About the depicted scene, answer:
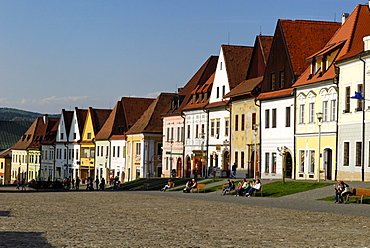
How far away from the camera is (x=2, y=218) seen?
27.0m

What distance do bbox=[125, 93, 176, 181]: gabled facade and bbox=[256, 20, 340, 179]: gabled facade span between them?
31228 millimetres

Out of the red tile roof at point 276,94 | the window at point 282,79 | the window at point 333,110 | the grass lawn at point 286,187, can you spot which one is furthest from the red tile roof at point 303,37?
the grass lawn at point 286,187

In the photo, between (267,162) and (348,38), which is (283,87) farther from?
(348,38)

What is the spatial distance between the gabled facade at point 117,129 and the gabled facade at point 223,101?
95.0ft

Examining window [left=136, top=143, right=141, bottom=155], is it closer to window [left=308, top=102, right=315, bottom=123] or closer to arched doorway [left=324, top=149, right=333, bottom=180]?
window [left=308, top=102, right=315, bottom=123]

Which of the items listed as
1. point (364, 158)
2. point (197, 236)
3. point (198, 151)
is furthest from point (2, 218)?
point (198, 151)

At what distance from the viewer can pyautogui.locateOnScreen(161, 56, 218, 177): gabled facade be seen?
89.4 metres

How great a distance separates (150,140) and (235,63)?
2366 centimetres

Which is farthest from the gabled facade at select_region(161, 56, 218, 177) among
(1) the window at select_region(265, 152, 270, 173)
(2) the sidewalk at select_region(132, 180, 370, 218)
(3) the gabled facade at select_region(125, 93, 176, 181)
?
(2) the sidewalk at select_region(132, 180, 370, 218)

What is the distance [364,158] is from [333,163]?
5.47 meters

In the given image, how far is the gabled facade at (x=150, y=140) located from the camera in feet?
320

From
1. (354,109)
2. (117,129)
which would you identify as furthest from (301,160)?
(117,129)

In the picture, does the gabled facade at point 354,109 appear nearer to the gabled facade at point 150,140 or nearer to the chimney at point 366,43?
the chimney at point 366,43

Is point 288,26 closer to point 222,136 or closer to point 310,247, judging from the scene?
point 222,136
